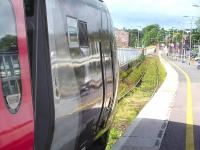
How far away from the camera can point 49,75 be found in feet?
17.0

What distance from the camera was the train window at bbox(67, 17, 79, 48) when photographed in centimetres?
616

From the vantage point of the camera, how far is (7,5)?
4.44 metres

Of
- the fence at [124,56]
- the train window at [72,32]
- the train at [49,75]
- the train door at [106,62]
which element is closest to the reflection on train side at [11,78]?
the train at [49,75]

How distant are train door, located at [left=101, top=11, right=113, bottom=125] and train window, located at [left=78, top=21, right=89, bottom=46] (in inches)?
49.1

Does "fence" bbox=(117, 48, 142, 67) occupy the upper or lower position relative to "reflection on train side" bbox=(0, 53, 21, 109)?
lower

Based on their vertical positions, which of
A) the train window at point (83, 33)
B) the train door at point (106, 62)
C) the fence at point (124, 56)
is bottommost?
the fence at point (124, 56)

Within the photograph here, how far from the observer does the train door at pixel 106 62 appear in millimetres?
8406

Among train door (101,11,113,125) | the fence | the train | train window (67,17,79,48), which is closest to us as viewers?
the train

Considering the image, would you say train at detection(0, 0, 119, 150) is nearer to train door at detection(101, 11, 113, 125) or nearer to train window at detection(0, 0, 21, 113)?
train window at detection(0, 0, 21, 113)

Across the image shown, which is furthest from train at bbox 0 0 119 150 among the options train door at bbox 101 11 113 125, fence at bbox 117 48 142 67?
fence at bbox 117 48 142 67

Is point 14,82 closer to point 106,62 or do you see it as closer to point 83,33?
point 83,33

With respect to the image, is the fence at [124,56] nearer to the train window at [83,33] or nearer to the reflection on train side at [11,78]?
the train window at [83,33]

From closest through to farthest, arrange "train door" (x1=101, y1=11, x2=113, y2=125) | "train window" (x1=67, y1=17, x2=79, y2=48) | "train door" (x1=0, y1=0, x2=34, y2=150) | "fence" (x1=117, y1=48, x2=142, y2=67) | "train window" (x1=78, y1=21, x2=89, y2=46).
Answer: "train door" (x1=0, y1=0, x2=34, y2=150)
"train window" (x1=67, y1=17, x2=79, y2=48)
"train window" (x1=78, y1=21, x2=89, y2=46)
"train door" (x1=101, y1=11, x2=113, y2=125)
"fence" (x1=117, y1=48, x2=142, y2=67)

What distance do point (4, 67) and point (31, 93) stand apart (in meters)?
0.52
